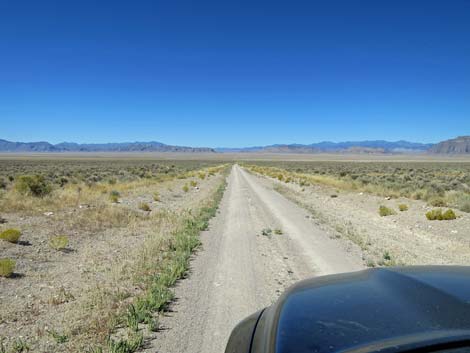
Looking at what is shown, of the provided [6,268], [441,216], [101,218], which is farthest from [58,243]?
[441,216]

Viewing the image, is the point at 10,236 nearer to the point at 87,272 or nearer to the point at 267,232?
the point at 87,272

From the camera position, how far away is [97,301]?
561 centimetres

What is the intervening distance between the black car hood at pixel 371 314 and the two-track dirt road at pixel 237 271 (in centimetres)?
216

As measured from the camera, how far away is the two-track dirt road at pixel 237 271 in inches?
186

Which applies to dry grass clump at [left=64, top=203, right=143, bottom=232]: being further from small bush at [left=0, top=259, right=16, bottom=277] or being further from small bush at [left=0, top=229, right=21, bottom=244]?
small bush at [left=0, top=259, right=16, bottom=277]

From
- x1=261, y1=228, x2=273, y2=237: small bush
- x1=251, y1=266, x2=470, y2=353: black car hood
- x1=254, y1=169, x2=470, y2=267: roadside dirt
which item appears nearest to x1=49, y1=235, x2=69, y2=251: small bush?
x1=261, y1=228, x2=273, y2=237: small bush

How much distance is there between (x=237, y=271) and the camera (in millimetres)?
7414

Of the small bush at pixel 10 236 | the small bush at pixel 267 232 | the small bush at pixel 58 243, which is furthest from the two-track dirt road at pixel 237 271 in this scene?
the small bush at pixel 10 236

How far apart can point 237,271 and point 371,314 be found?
17.7ft

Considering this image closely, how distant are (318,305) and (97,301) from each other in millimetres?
4298

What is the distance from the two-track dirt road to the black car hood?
216cm

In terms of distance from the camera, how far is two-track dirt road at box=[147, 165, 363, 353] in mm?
4717

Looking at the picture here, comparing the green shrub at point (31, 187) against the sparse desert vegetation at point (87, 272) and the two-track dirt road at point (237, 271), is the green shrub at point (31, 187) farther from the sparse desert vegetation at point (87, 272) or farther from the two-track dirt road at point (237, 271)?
the two-track dirt road at point (237, 271)

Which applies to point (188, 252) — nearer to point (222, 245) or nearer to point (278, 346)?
point (222, 245)
